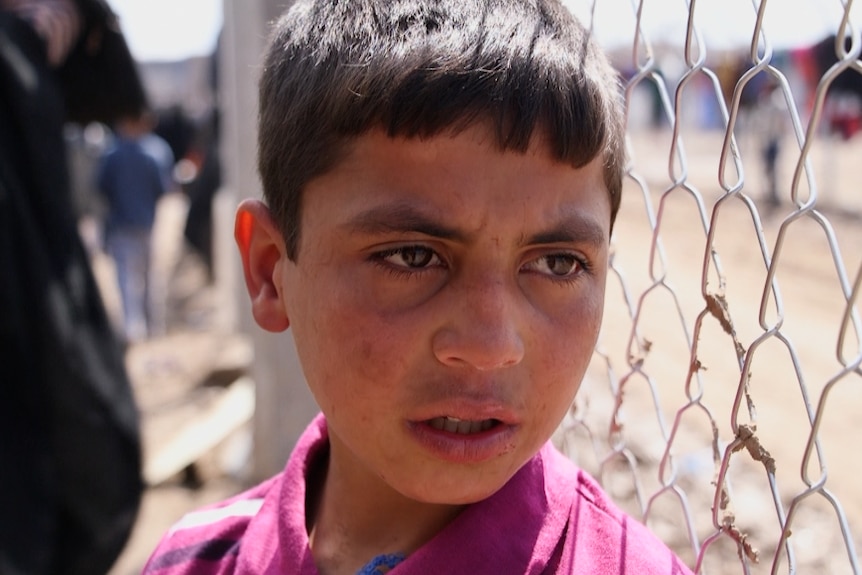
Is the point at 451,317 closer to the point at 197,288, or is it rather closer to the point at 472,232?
the point at 472,232

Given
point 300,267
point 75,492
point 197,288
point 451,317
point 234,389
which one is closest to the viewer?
point 451,317

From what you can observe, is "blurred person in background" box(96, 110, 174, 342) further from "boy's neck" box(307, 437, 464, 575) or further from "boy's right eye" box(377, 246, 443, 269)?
"boy's right eye" box(377, 246, 443, 269)

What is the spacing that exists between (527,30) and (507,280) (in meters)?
0.31

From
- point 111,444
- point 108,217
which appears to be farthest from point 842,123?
point 111,444

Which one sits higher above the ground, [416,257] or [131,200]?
[416,257]

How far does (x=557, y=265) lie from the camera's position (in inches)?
40.9

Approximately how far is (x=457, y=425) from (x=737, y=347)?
1.23ft

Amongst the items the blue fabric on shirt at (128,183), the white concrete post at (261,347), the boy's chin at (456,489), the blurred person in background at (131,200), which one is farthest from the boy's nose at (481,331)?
the blue fabric on shirt at (128,183)

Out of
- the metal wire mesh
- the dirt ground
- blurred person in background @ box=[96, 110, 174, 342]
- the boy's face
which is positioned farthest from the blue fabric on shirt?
the boy's face

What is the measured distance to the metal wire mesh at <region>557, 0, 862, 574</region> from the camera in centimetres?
104

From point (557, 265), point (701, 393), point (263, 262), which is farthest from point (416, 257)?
point (701, 393)

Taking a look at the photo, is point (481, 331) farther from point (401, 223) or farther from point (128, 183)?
point (128, 183)

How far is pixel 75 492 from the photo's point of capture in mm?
2082

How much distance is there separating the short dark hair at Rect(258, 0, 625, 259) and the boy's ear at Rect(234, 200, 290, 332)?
55mm
